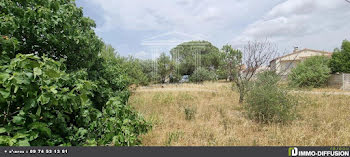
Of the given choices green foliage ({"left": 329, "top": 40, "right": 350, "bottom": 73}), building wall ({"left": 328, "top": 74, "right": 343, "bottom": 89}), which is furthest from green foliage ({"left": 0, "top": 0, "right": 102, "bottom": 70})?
green foliage ({"left": 329, "top": 40, "right": 350, "bottom": 73})

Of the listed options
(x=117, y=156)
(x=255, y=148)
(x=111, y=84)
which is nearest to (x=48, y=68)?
(x=117, y=156)

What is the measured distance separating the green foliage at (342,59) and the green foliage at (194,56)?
496 inches

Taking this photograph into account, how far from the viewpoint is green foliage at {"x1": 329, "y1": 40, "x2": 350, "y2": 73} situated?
43.0ft

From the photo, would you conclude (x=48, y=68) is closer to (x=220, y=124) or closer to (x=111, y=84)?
(x=111, y=84)

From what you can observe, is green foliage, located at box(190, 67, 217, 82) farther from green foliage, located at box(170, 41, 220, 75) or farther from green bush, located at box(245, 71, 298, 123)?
green bush, located at box(245, 71, 298, 123)

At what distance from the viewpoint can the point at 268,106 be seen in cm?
409

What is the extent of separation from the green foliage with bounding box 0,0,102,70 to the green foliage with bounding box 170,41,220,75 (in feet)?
67.7

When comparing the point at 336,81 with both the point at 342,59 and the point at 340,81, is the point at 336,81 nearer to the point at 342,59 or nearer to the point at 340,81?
the point at 340,81

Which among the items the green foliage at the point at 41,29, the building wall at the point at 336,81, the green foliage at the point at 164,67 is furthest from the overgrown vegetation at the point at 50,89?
the building wall at the point at 336,81

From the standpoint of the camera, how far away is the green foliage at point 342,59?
13.1 m

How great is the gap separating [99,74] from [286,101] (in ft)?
17.0

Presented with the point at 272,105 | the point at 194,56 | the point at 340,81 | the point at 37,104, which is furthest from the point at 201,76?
the point at 37,104

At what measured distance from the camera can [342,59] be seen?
44.2 feet

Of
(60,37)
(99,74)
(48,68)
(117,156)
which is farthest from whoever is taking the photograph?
(99,74)
